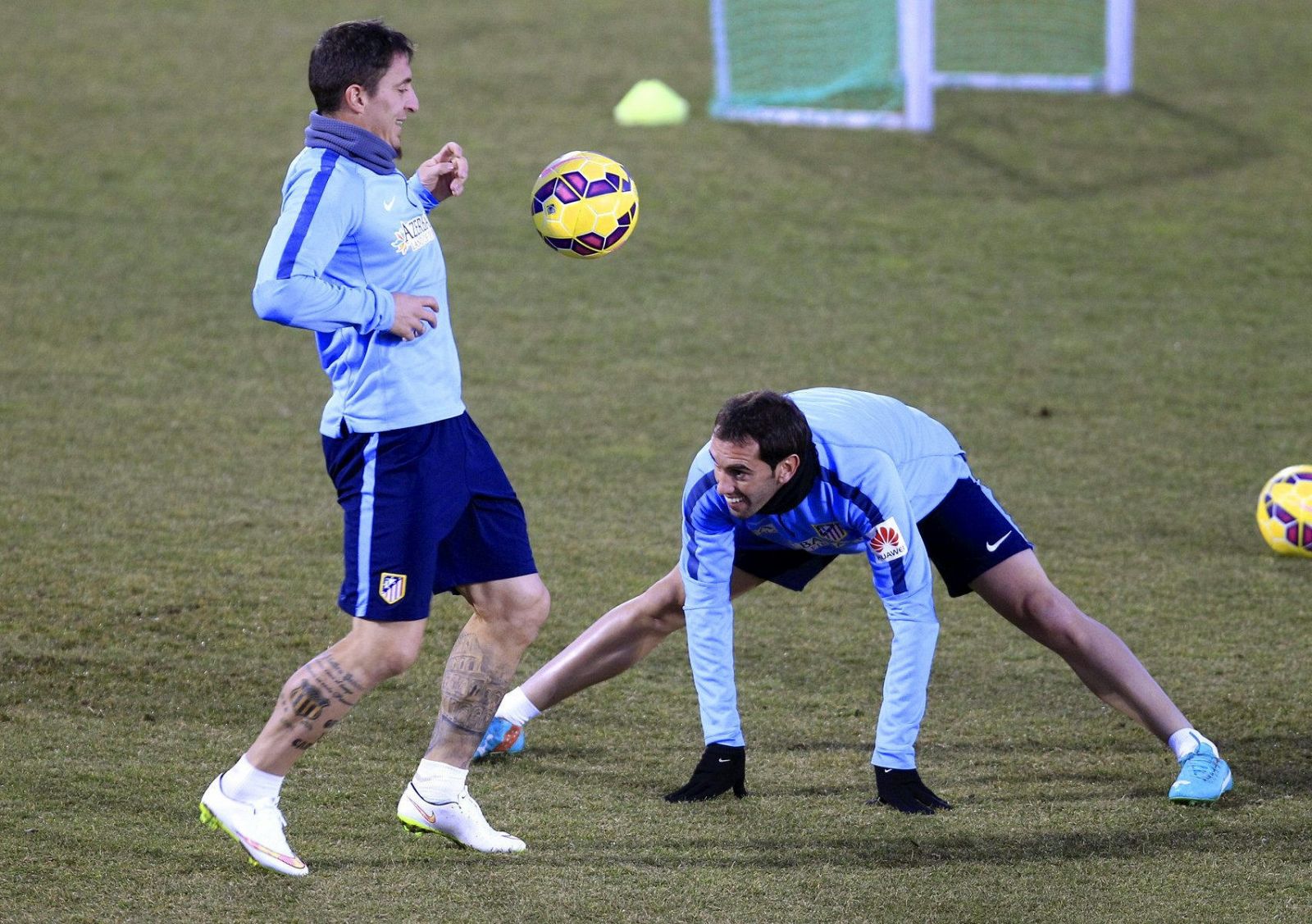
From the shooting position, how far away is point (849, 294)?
34.9 feet

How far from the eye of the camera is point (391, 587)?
12.9ft

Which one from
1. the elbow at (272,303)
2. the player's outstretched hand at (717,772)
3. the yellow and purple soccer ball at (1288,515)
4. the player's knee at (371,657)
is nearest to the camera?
the elbow at (272,303)

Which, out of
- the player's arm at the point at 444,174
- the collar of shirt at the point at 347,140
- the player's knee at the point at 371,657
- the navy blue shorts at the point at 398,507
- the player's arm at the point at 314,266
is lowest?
the player's knee at the point at 371,657

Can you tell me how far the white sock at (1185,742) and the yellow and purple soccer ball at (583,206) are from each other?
2248 millimetres

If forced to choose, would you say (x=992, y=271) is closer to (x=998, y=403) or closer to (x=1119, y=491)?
(x=998, y=403)

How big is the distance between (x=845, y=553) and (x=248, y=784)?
1787 millimetres

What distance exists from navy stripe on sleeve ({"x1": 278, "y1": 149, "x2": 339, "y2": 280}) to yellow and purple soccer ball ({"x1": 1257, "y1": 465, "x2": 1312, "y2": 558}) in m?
4.57

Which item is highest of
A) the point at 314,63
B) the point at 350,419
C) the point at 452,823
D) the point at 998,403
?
the point at 314,63

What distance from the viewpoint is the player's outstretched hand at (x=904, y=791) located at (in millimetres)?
4332

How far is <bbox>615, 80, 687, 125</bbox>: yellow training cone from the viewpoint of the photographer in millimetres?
14078

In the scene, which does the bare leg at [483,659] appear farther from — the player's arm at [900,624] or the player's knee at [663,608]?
the player's arm at [900,624]

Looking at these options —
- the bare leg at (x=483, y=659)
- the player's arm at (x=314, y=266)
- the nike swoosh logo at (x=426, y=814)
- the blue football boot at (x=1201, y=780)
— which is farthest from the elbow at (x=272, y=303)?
the blue football boot at (x=1201, y=780)

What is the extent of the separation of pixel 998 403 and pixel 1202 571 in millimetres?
2322

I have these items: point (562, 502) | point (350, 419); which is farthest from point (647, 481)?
point (350, 419)
